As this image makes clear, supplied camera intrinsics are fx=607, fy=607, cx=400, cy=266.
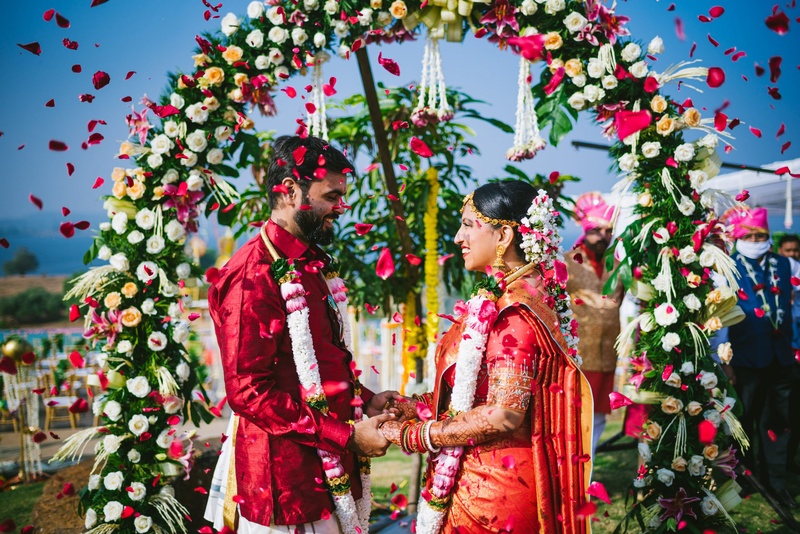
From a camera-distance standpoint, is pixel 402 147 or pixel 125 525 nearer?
pixel 125 525

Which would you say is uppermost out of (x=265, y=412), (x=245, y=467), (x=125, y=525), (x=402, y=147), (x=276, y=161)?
(x=402, y=147)

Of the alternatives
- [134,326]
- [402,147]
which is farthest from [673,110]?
[134,326]

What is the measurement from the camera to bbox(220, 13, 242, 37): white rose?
11.2 feet

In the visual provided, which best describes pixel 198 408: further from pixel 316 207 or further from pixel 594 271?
pixel 594 271

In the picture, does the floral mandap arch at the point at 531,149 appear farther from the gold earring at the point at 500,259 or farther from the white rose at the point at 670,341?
the gold earring at the point at 500,259

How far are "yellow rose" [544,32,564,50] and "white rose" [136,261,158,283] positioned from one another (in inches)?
97.0

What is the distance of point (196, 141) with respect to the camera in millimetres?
3330

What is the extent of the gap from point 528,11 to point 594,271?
8.50 feet

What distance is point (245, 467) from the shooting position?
2352 mm

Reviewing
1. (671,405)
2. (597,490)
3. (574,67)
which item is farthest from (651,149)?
(597,490)

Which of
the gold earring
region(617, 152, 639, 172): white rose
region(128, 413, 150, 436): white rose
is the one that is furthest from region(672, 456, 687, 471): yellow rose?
region(128, 413, 150, 436): white rose

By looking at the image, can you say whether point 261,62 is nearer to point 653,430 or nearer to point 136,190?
point 136,190

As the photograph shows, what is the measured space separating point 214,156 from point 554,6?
202 centimetres

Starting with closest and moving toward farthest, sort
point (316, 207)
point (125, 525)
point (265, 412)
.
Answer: point (265, 412)
point (316, 207)
point (125, 525)
